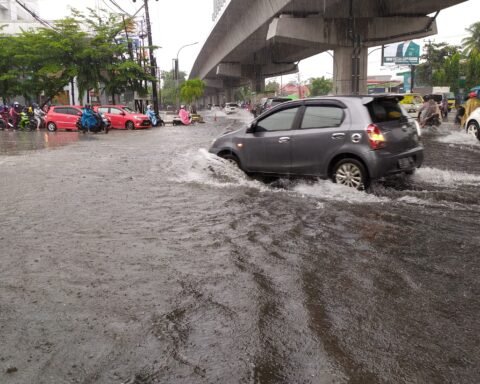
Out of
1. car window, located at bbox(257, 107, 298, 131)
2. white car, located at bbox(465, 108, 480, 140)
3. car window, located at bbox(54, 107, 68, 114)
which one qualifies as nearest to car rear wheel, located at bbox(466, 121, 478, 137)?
white car, located at bbox(465, 108, 480, 140)

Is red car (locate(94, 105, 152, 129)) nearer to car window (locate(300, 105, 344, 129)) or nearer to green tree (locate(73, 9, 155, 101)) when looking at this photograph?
green tree (locate(73, 9, 155, 101))

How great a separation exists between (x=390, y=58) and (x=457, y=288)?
61236mm

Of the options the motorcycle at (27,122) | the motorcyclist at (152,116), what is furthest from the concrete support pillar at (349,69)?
the motorcycle at (27,122)

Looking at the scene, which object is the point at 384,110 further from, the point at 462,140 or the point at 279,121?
the point at 462,140

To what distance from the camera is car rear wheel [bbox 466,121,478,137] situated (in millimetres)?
15211

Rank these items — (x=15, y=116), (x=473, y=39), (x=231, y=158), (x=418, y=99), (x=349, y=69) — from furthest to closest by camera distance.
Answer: (x=473, y=39), (x=418, y=99), (x=15, y=116), (x=349, y=69), (x=231, y=158)

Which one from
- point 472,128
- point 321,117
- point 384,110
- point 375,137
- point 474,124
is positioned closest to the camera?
point 375,137

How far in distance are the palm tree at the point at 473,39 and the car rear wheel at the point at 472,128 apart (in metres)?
61.9

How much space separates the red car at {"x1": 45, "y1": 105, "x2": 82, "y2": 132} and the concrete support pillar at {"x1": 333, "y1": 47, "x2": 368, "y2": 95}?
47.4 ft

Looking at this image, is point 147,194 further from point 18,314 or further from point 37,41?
point 37,41

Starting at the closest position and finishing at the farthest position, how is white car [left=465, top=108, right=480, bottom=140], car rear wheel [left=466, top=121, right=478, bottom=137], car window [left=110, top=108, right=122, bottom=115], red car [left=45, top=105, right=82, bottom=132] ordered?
white car [left=465, top=108, right=480, bottom=140] → car rear wheel [left=466, top=121, right=478, bottom=137] → red car [left=45, top=105, right=82, bottom=132] → car window [left=110, top=108, right=122, bottom=115]

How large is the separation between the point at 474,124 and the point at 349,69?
39.9 feet

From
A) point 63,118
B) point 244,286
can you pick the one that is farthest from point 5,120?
point 244,286

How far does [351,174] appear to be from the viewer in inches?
284
